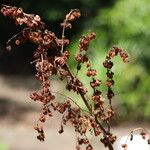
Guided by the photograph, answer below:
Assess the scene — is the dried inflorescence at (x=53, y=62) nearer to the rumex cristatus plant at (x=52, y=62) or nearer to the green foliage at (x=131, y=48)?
the rumex cristatus plant at (x=52, y=62)

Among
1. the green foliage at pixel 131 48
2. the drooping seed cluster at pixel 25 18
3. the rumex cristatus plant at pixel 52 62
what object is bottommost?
the rumex cristatus plant at pixel 52 62

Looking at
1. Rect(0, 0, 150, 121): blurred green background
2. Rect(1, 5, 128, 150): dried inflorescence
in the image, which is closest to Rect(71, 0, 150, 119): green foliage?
Rect(0, 0, 150, 121): blurred green background

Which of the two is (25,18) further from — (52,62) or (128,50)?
(128,50)

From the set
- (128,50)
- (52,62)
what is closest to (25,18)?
(52,62)

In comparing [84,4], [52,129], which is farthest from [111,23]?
[84,4]

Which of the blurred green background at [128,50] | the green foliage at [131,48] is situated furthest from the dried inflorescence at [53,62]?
the green foliage at [131,48]

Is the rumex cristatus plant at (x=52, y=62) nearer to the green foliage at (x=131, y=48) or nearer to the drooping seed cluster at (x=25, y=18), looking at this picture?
the drooping seed cluster at (x=25, y=18)

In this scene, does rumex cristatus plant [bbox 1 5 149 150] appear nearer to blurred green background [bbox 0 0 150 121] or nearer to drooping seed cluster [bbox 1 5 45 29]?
drooping seed cluster [bbox 1 5 45 29]

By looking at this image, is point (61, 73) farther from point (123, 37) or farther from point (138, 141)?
point (123, 37)

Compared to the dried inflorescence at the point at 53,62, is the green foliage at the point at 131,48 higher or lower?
higher

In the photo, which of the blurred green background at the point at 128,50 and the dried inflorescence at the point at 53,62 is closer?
the dried inflorescence at the point at 53,62

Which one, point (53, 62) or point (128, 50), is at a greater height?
point (128, 50)
